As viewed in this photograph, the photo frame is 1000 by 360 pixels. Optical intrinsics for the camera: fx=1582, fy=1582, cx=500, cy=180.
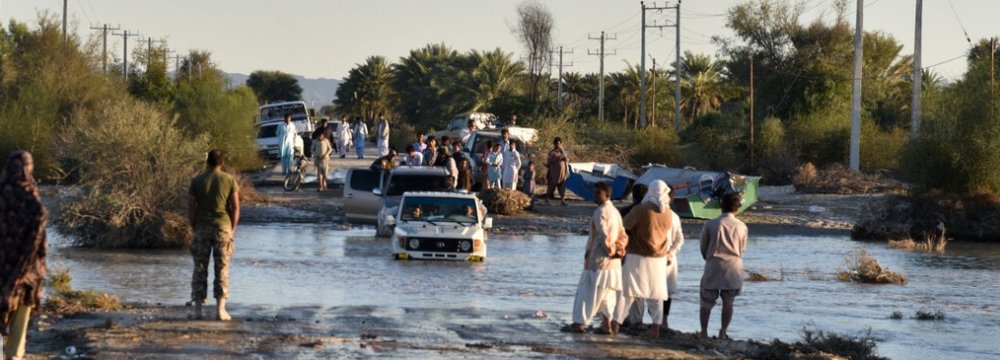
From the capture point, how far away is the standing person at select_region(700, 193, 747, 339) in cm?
1484

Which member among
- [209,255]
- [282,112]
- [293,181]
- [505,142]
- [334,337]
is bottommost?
[334,337]

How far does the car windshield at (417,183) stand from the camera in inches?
1170

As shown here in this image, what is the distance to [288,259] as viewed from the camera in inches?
998

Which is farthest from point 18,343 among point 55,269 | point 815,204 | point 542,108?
point 542,108

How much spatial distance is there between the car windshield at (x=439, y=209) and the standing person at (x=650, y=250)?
10446 millimetres

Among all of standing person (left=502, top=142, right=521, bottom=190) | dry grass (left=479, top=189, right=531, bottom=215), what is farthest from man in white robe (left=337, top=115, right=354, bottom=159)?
dry grass (left=479, top=189, right=531, bottom=215)

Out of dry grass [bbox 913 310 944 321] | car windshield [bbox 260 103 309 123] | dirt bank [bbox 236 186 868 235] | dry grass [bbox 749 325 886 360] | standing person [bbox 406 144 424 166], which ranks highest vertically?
car windshield [bbox 260 103 309 123]

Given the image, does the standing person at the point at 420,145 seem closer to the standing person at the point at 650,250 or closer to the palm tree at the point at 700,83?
the standing person at the point at 650,250

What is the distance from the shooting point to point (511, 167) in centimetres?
3809

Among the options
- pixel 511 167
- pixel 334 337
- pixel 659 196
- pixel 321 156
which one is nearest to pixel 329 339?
pixel 334 337

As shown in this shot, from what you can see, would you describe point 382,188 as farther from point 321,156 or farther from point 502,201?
point 321,156

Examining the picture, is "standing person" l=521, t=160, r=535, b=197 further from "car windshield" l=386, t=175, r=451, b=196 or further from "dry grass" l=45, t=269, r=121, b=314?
"dry grass" l=45, t=269, r=121, b=314

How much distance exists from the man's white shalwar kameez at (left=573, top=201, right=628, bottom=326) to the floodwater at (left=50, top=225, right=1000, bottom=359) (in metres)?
0.44

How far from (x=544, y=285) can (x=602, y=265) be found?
22.9ft
